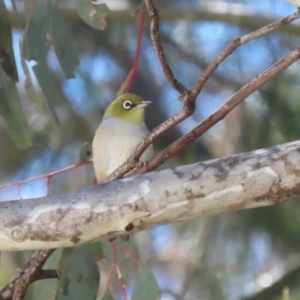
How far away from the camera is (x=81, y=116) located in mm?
2375

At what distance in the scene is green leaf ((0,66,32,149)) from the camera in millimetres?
1496

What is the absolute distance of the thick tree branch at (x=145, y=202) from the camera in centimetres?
97

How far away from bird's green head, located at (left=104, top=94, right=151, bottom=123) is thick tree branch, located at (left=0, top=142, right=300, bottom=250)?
912 mm

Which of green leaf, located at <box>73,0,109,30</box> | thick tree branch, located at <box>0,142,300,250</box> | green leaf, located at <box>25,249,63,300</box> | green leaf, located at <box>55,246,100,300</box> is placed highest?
green leaf, located at <box>73,0,109,30</box>

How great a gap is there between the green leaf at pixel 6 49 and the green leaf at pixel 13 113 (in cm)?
1

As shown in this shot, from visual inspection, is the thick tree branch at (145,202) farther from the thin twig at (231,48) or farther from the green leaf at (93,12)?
the green leaf at (93,12)

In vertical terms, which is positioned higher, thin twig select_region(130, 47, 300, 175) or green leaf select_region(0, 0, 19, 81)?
green leaf select_region(0, 0, 19, 81)

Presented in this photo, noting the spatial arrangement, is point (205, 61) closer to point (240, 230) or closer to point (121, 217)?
point (240, 230)

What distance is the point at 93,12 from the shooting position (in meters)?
1.36

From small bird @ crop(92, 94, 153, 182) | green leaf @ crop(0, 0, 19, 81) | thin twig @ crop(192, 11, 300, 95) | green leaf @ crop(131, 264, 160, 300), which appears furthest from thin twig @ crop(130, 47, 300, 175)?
small bird @ crop(92, 94, 153, 182)

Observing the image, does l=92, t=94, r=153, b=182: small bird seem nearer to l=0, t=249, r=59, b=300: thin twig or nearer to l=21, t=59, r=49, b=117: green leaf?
→ l=21, t=59, r=49, b=117: green leaf

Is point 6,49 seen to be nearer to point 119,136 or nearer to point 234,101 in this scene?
point 119,136

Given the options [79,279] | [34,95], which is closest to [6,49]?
[34,95]

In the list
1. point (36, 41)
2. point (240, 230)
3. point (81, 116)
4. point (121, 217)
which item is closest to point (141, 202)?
point (121, 217)
